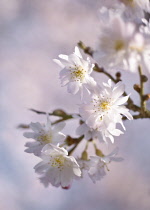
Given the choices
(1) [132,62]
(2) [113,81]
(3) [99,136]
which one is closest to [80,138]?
(3) [99,136]

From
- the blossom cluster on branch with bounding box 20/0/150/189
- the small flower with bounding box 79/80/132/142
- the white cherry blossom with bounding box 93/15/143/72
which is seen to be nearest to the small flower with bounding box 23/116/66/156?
the blossom cluster on branch with bounding box 20/0/150/189

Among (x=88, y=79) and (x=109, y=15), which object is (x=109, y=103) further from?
(x=109, y=15)

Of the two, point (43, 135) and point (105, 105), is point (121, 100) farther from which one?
point (43, 135)

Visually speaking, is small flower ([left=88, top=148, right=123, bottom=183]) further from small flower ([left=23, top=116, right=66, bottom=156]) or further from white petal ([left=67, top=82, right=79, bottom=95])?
white petal ([left=67, top=82, right=79, bottom=95])

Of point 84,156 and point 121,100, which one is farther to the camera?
point 84,156

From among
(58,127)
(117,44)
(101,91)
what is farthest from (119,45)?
(58,127)

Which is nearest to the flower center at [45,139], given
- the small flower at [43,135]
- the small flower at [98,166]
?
the small flower at [43,135]

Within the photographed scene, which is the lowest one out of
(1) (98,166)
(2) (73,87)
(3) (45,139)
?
(1) (98,166)
